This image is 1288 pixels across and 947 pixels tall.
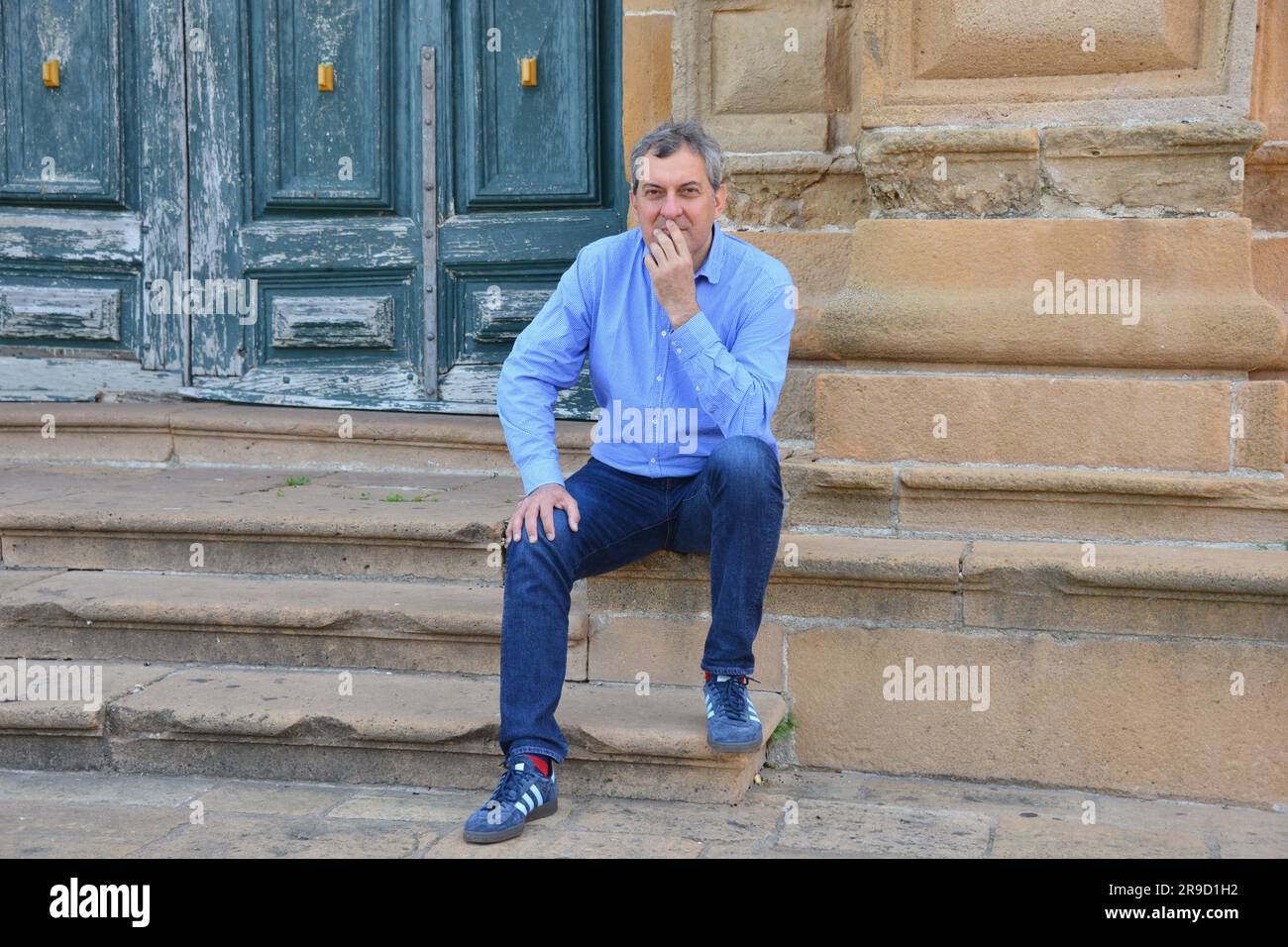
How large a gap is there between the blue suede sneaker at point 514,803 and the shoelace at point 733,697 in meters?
0.44

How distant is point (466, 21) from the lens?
5.27 m

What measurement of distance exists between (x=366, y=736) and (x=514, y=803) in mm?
541

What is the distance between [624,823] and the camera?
335 cm

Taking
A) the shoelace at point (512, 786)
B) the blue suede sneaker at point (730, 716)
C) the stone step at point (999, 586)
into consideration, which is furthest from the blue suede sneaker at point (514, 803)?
the stone step at point (999, 586)

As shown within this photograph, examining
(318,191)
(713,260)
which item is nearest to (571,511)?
(713,260)

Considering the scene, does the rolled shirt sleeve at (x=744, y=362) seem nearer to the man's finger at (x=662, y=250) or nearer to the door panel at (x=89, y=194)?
the man's finger at (x=662, y=250)

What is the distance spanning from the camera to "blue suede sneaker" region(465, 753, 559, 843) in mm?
3178

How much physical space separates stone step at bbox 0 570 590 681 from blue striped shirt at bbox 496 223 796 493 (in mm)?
566

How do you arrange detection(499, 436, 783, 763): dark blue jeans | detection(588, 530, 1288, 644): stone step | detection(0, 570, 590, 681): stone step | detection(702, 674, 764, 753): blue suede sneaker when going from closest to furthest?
1. detection(499, 436, 783, 763): dark blue jeans
2. detection(702, 674, 764, 753): blue suede sneaker
3. detection(588, 530, 1288, 644): stone step
4. detection(0, 570, 590, 681): stone step

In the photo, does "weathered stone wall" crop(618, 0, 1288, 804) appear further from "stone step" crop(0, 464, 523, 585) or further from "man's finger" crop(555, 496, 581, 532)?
"stone step" crop(0, 464, 523, 585)

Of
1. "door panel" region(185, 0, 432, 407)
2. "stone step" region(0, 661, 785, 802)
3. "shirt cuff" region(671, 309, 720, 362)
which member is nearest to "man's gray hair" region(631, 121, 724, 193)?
"shirt cuff" region(671, 309, 720, 362)

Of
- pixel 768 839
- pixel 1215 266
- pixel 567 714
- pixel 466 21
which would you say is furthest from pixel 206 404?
pixel 1215 266

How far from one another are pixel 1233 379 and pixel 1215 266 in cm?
30

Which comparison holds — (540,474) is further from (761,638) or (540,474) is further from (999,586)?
(999,586)
